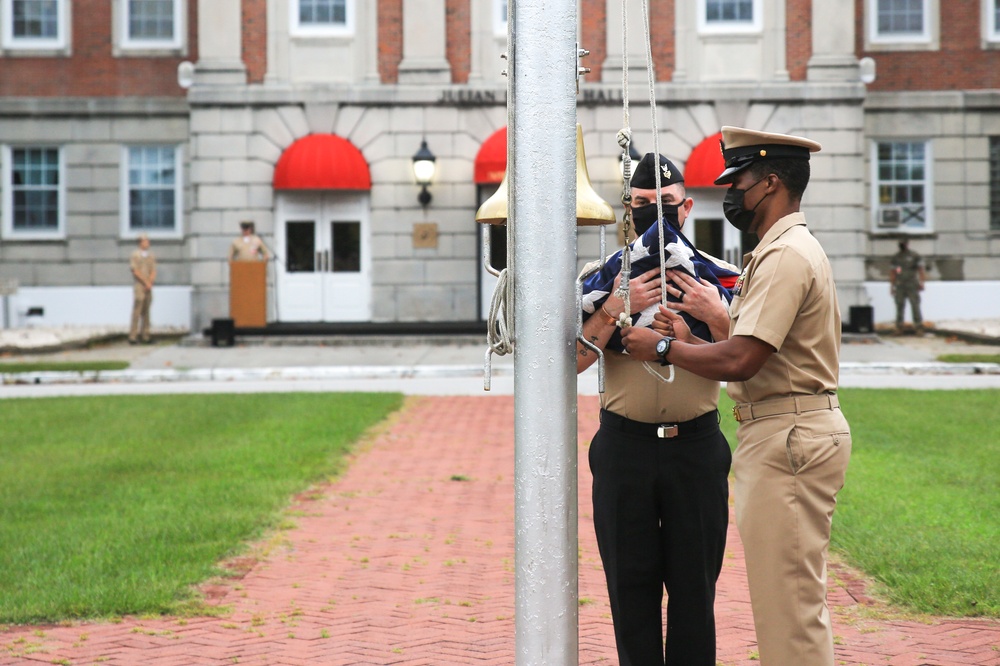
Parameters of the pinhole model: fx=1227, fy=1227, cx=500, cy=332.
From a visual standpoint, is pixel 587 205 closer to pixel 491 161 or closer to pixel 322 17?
pixel 491 161

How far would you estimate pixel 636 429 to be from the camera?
4547 millimetres

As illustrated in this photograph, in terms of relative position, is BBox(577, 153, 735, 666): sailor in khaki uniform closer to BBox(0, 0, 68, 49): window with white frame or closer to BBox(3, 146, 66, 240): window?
BBox(3, 146, 66, 240): window

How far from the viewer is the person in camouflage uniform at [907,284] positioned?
25.8 metres

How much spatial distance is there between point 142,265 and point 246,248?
261 cm

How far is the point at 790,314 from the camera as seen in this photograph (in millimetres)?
4023

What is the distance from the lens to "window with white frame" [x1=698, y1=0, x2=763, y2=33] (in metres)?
25.6

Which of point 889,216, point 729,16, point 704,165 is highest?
point 729,16

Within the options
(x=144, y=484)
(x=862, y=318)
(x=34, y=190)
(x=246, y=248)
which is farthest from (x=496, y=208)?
(x=34, y=190)

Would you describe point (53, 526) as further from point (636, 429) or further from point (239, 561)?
point (636, 429)

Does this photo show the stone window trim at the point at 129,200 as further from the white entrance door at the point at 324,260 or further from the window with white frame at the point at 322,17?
the window with white frame at the point at 322,17

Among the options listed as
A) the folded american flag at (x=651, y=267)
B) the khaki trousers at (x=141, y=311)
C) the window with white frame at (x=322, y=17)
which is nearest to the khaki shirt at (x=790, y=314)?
the folded american flag at (x=651, y=267)

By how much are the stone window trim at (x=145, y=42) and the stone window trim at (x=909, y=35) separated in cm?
1611

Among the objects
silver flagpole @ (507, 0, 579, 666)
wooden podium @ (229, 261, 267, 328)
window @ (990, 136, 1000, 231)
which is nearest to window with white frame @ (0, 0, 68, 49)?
wooden podium @ (229, 261, 267, 328)

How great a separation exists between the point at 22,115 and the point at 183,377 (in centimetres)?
1211
